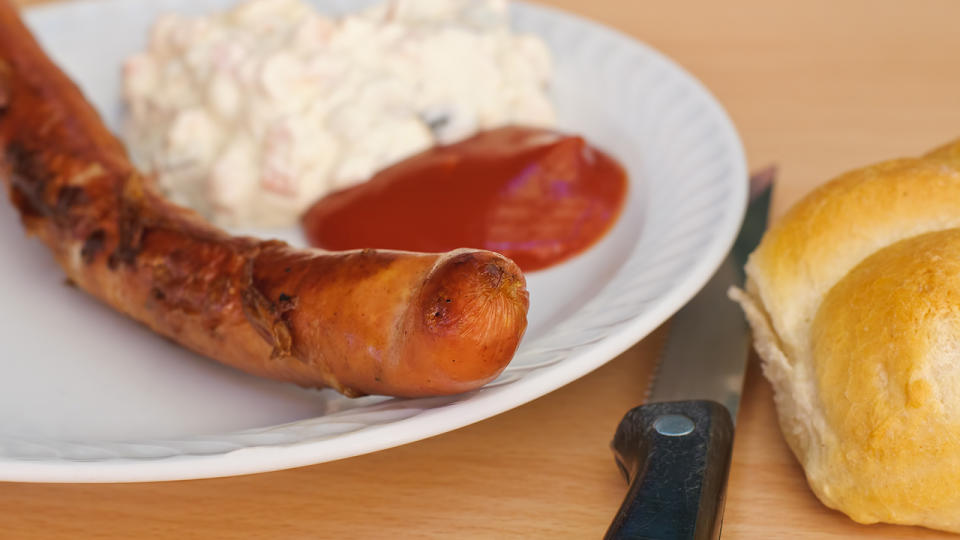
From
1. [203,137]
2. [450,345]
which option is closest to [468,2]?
→ [203,137]

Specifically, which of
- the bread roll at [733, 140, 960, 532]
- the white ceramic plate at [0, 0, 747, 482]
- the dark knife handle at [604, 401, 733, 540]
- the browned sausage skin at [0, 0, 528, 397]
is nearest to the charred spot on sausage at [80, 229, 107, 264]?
the browned sausage skin at [0, 0, 528, 397]

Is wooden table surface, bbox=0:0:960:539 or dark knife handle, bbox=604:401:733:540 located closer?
dark knife handle, bbox=604:401:733:540

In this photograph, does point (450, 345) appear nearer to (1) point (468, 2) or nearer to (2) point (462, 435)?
(2) point (462, 435)

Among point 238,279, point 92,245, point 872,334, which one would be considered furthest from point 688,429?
point 92,245

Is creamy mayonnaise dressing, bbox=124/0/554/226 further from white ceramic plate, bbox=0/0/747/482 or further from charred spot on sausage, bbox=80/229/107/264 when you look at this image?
charred spot on sausage, bbox=80/229/107/264

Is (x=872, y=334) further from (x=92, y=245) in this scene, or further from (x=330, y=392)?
(x=92, y=245)

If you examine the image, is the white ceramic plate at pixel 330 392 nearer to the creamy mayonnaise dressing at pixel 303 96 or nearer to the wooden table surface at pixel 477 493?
the wooden table surface at pixel 477 493
